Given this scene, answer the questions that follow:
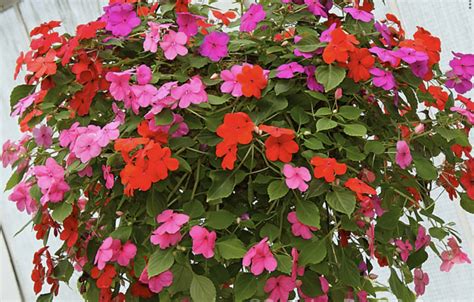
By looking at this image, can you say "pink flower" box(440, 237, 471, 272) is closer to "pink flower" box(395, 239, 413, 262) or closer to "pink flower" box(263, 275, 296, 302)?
"pink flower" box(395, 239, 413, 262)

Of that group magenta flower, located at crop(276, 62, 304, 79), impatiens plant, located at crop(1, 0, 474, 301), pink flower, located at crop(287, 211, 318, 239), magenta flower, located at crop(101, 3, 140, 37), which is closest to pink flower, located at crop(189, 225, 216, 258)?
impatiens plant, located at crop(1, 0, 474, 301)

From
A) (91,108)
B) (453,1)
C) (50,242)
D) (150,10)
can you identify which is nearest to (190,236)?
(91,108)

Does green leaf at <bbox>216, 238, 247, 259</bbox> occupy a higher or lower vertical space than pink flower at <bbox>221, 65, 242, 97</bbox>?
lower

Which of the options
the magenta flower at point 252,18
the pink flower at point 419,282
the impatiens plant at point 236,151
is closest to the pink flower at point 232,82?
the impatiens plant at point 236,151

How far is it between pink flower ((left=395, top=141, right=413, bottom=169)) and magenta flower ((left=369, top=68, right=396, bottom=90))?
0.30 ft

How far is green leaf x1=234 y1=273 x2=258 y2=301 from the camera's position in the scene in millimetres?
1012

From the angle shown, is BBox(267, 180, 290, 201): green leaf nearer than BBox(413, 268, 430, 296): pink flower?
Yes

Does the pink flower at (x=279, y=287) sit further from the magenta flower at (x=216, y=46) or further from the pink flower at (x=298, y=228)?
the magenta flower at (x=216, y=46)

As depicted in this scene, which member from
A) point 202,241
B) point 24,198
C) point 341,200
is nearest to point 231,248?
point 202,241

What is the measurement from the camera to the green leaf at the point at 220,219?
103 cm

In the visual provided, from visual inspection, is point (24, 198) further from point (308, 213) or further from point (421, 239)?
point (421, 239)

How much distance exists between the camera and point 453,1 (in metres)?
1.96

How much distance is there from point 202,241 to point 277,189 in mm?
123

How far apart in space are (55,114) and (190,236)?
0.32 metres
